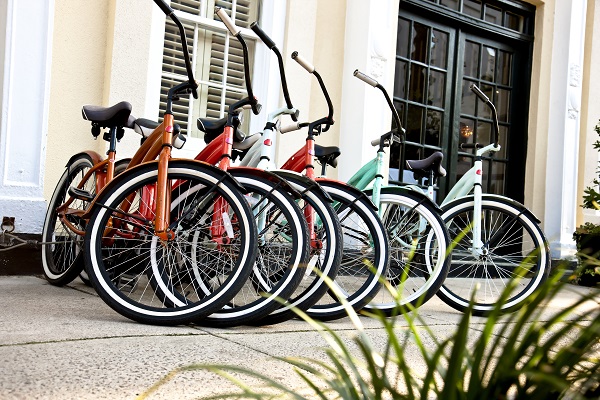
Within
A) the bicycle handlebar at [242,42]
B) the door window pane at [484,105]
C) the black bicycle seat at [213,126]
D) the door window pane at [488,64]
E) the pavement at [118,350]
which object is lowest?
the pavement at [118,350]

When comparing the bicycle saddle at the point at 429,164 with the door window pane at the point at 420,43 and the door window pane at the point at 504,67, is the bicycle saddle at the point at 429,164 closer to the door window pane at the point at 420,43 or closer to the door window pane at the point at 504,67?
the door window pane at the point at 420,43

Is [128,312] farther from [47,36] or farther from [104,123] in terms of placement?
[47,36]

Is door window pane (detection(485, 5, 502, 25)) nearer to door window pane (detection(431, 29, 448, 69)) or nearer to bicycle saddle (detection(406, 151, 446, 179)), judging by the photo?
door window pane (detection(431, 29, 448, 69))

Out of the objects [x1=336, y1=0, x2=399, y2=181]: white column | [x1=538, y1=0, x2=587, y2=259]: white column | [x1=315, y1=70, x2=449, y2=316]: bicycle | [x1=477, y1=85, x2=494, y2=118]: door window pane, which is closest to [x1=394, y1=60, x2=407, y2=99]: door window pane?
[x1=336, y1=0, x2=399, y2=181]: white column

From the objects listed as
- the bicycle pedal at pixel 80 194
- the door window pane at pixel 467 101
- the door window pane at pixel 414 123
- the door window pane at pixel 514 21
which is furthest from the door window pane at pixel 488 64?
the bicycle pedal at pixel 80 194

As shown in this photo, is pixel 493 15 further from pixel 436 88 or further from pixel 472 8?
pixel 436 88

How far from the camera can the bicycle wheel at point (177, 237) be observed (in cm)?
298

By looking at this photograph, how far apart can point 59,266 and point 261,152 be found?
1524mm

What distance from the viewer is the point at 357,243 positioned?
3.98 m

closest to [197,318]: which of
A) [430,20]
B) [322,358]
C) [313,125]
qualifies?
[322,358]

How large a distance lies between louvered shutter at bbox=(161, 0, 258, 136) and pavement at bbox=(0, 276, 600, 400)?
2112mm

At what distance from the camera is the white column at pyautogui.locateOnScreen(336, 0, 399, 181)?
5961 millimetres

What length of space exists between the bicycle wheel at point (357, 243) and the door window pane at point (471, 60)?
13.3ft

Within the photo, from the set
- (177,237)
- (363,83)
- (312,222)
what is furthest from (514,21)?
(177,237)
